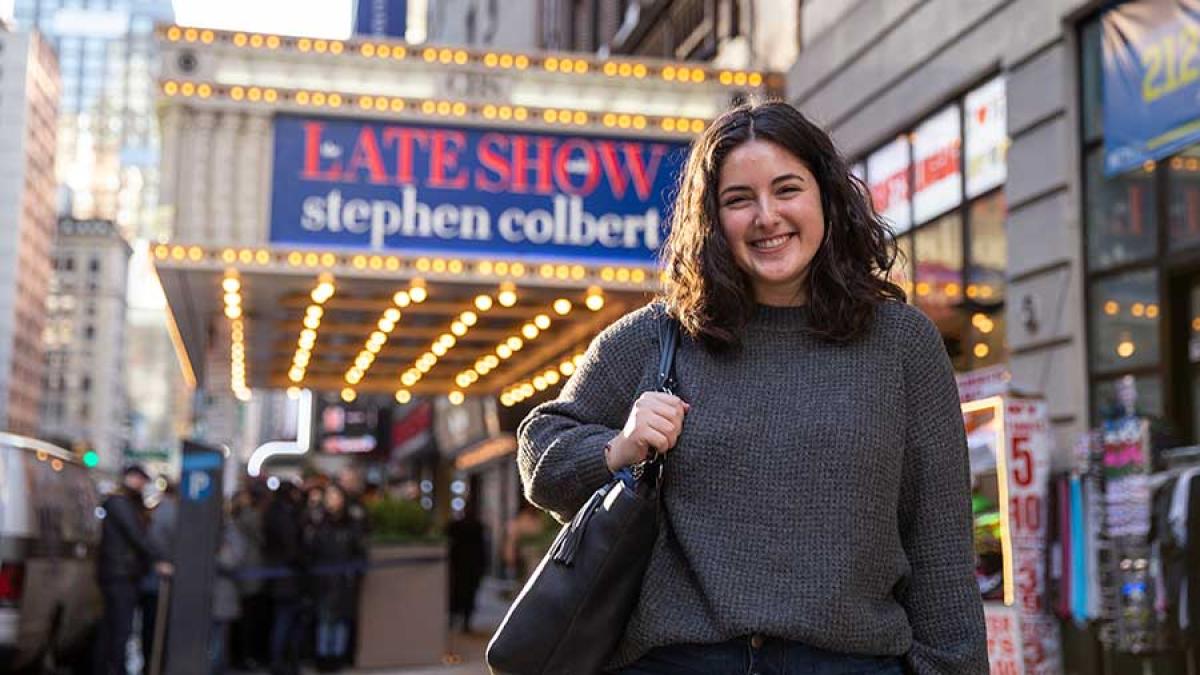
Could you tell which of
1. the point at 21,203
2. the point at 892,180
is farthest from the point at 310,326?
the point at 21,203

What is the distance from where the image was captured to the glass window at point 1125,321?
984cm

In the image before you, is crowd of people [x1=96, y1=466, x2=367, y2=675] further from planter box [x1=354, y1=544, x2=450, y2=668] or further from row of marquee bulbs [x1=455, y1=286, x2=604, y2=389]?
row of marquee bulbs [x1=455, y1=286, x2=604, y2=389]

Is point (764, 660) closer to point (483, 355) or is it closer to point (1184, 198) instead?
point (1184, 198)

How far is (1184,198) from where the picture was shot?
951 cm

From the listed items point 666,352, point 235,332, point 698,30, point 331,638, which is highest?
point 698,30

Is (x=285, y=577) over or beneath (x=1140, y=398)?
beneath

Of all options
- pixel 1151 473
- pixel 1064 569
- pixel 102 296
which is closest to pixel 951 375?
pixel 1151 473

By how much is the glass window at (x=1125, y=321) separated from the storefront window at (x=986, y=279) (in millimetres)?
1296

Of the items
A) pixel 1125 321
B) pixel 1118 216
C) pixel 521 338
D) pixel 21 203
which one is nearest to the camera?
pixel 1125 321

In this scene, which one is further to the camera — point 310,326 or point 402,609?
point 310,326

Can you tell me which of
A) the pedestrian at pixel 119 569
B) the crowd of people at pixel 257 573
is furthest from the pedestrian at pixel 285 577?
the pedestrian at pixel 119 569

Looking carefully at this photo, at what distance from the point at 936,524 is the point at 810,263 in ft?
1.60

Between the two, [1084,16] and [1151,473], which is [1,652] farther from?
[1084,16]

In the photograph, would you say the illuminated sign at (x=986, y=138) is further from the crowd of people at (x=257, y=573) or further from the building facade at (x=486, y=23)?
the building facade at (x=486, y=23)
